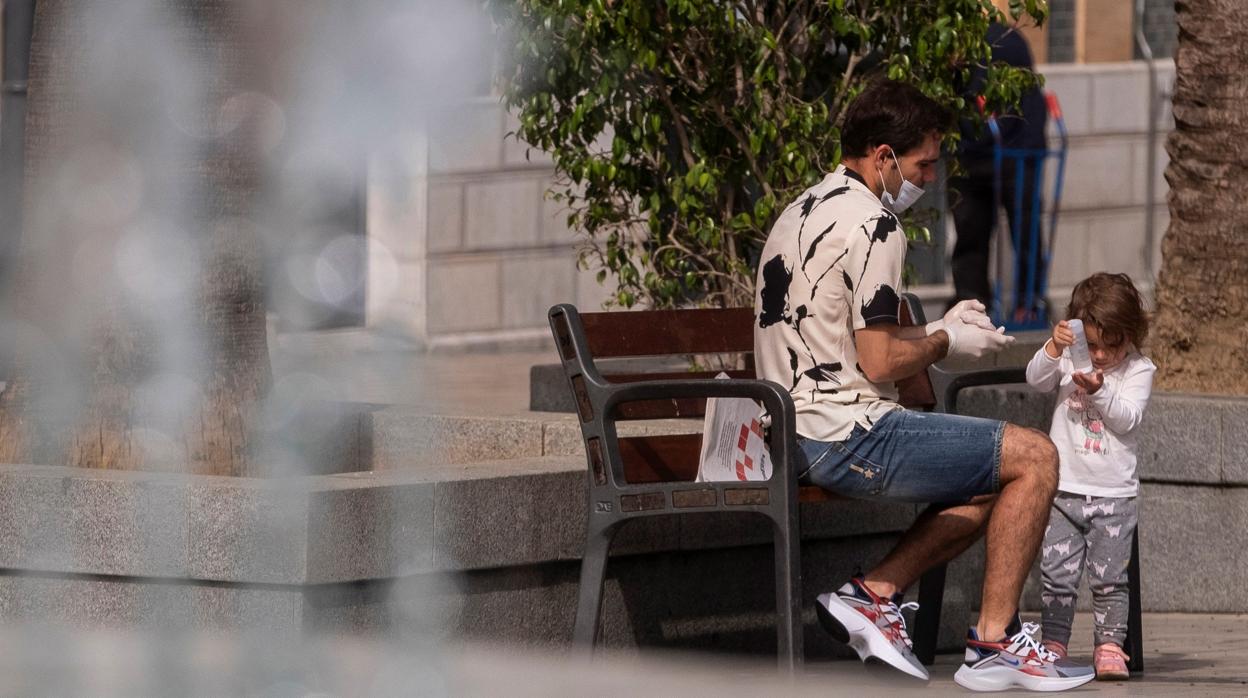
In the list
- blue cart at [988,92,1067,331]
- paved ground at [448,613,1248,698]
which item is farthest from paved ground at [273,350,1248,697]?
blue cart at [988,92,1067,331]

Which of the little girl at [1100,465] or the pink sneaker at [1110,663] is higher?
the little girl at [1100,465]

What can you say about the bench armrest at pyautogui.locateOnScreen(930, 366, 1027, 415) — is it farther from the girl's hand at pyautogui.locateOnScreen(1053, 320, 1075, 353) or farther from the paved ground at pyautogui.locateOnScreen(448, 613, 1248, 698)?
the paved ground at pyautogui.locateOnScreen(448, 613, 1248, 698)

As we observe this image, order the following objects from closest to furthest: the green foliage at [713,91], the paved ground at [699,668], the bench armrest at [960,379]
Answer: the paved ground at [699,668], the bench armrest at [960,379], the green foliage at [713,91]

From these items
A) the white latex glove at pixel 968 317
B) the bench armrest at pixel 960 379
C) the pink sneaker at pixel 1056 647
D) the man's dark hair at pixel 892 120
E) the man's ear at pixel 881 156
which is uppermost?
the man's dark hair at pixel 892 120

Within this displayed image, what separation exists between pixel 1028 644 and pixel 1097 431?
1.84ft

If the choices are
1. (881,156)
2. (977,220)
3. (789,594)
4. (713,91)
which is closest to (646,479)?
(789,594)

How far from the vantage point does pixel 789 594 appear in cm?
503

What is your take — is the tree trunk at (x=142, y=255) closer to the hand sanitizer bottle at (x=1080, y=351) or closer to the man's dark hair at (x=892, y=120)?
the man's dark hair at (x=892, y=120)

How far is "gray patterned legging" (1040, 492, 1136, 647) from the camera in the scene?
18.2 ft

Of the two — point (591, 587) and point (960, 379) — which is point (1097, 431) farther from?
point (591, 587)

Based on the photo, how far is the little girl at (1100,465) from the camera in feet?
18.0

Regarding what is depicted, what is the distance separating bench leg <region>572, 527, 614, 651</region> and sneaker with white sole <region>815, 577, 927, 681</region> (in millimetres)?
494

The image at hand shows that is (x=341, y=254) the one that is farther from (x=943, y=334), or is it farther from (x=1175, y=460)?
(x=1175, y=460)

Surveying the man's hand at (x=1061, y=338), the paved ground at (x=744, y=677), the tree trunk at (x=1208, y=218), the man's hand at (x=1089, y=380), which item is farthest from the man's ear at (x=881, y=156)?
the tree trunk at (x=1208, y=218)
